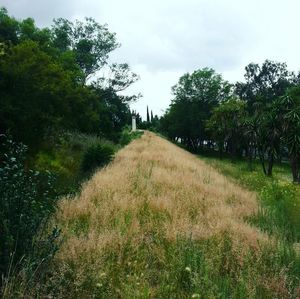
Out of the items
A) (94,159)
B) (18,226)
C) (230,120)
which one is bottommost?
(94,159)

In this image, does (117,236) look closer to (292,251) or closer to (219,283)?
(219,283)

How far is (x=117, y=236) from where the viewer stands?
7379 mm

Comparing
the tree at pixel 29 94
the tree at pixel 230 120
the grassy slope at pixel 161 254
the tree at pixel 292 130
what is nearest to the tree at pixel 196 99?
the tree at pixel 230 120

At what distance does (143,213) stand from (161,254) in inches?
116

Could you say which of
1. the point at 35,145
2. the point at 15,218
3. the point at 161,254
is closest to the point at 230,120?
the point at 35,145

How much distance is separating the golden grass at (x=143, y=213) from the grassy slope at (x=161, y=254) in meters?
0.02

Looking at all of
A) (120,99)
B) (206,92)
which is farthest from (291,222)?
(206,92)

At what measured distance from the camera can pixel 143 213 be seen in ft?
32.7

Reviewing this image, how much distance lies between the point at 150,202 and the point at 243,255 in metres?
3.85

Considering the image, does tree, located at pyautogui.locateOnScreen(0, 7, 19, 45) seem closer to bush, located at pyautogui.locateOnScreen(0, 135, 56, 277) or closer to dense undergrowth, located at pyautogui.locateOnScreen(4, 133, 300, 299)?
dense undergrowth, located at pyautogui.locateOnScreen(4, 133, 300, 299)

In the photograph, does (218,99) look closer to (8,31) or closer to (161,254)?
(8,31)

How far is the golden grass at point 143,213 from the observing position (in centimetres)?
729

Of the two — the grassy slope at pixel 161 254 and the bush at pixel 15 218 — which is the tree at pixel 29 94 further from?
the bush at pixel 15 218

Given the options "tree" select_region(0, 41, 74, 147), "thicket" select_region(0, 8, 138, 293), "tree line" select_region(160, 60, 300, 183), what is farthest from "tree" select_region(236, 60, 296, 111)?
"tree" select_region(0, 41, 74, 147)
